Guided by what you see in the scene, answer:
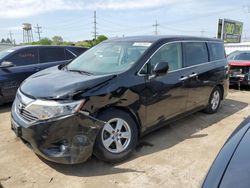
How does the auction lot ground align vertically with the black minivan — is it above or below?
below

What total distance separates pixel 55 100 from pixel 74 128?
40cm

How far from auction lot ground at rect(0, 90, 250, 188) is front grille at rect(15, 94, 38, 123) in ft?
2.27

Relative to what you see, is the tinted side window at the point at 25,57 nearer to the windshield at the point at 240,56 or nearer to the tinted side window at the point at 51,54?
the tinted side window at the point at 51,54

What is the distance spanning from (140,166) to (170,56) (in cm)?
195

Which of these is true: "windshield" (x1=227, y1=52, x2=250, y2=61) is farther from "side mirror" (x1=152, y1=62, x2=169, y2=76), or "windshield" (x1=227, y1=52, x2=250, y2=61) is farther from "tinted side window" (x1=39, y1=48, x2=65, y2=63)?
"side mirror" (x1=152, y1=62, x2=169, y2=76)

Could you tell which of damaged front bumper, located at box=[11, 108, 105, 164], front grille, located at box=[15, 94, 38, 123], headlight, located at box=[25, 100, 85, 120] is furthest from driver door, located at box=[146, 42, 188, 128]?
front grille, located at box=[15, 94, 38, 123]

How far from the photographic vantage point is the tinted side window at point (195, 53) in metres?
4.91

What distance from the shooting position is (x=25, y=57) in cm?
700

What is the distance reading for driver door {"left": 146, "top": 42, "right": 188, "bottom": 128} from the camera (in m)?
4.00

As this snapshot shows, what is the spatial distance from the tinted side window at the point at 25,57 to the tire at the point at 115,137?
435cm

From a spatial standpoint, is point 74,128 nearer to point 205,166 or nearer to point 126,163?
point 126,163

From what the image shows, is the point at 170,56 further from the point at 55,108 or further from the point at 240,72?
the point at 240,72

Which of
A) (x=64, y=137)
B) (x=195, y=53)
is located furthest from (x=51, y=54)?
(x=64, y=137)

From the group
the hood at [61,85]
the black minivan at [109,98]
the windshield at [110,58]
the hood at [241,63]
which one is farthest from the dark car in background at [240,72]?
the hood at [61,85]
